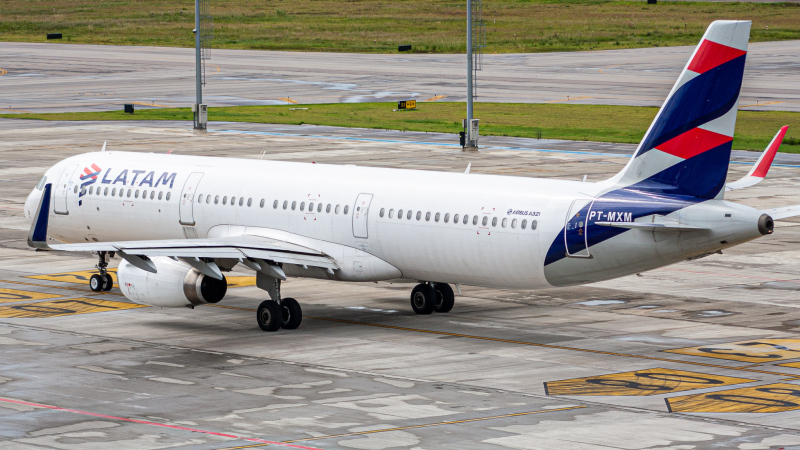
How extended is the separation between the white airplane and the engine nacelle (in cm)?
4

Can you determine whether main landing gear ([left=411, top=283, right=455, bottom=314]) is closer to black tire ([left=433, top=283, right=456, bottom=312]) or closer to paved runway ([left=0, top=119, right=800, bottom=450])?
black tire ([left=433, top=283, right=456, bottom=312])

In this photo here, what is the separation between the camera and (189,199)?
37.2m

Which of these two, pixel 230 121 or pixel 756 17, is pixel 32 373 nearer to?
pixel 230 121

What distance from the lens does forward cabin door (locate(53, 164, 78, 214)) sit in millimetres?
40250

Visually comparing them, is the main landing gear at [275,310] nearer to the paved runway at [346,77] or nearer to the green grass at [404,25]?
the paved runway at [346,77]

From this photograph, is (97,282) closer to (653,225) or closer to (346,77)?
(653,225)

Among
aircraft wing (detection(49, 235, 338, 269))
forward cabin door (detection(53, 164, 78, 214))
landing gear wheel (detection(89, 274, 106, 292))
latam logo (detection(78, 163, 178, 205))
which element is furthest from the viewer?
forward cabin door (detection(53, 164, 78, 214))

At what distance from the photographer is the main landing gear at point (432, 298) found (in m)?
35.8

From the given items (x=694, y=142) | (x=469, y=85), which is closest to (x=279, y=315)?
(x=694, y=142)

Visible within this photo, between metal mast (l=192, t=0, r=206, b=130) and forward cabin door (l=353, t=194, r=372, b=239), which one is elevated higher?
metal mast (l=192, t=0, r=206, b=130)

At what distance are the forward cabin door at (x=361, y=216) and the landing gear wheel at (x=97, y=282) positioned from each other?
939 centimetres

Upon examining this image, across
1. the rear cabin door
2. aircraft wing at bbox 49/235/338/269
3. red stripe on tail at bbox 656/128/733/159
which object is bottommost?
aircraft wing at bbox 49/235/338/269

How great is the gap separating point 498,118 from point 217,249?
60.3m

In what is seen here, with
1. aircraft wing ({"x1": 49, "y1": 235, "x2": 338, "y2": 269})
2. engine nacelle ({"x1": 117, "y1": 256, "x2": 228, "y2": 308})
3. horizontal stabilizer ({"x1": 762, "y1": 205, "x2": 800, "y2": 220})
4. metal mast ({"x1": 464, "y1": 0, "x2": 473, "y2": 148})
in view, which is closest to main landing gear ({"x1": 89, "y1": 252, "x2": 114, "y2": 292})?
engine nacelle ({"x1": 117, "y1": 256, "x2": 228, "y2": 308})
